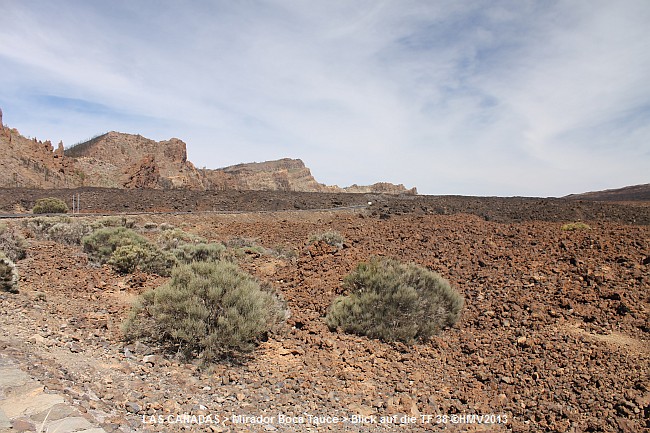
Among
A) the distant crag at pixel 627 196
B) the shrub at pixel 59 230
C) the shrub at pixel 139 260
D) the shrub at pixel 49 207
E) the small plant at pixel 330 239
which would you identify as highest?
the distant crag at pixel 627 196

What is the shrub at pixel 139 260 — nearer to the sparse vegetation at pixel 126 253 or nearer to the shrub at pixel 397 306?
the sparse vegetation at pixel 126 253

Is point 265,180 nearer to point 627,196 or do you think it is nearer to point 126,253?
point 627,196

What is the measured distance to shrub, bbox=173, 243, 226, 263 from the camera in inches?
480

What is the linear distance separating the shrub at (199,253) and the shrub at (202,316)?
5183 mm

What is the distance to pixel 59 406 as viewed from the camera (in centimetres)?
362

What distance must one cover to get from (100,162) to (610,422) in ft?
209

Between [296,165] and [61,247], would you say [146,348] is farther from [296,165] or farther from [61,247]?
[296,165]

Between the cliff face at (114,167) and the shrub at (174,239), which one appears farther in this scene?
the cliff face at (114,167)

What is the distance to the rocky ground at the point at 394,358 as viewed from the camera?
475 cm

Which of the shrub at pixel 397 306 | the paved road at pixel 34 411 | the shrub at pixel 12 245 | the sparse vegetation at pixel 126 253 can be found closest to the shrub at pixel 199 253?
the sparse vegetation at pixel 126 253

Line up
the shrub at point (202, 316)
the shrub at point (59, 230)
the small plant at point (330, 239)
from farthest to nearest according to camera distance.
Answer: the small plant at point (330, 239) → the shrub at point (59, 230) → the shrub at point (202, 316)

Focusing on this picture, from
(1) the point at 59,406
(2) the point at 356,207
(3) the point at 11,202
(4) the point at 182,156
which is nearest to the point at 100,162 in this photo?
(4) the point at 182,156

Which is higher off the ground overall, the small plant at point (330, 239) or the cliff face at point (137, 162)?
the cliff face at point (137, 162)

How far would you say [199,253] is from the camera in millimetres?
12500
